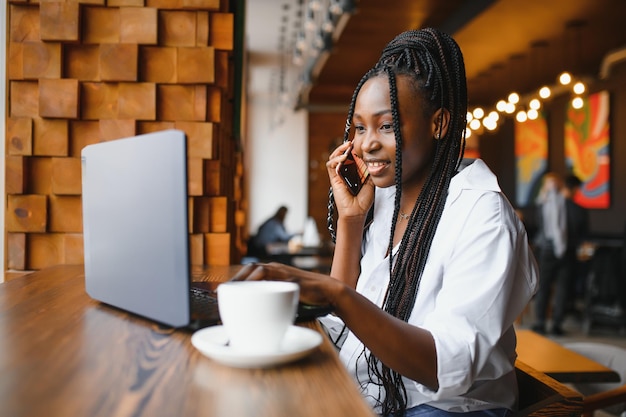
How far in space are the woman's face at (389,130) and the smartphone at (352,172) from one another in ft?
0.60

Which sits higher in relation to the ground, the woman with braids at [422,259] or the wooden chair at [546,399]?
the woman with braids at [422,259]

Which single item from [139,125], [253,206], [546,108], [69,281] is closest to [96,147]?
[69,281]

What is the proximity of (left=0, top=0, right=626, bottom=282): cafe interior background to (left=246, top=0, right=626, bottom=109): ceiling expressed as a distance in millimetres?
30

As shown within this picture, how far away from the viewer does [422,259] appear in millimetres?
1227

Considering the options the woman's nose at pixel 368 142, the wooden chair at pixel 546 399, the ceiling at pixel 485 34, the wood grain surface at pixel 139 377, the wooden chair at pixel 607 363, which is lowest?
the wooden chair at pixel 607 363

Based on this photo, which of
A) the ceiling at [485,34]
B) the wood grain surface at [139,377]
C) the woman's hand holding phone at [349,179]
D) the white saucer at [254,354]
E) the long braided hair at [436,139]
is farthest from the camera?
the ceiling at [485,34]

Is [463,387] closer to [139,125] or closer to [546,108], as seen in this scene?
[139,125]

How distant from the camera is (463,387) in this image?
3.17 feet

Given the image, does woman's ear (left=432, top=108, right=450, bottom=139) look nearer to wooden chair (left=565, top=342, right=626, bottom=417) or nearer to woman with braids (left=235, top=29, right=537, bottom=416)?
woman with braids (left=235, top=29, right=537, bottom=416)

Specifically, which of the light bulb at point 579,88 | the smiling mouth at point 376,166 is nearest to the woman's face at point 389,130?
the smiling mouth at point 376,166

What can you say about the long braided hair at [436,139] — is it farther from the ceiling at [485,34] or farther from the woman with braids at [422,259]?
the ceiling at [485,34]

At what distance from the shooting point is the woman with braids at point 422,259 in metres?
0.95

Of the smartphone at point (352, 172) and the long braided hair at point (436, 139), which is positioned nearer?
the long braided hair at point (436, 139)

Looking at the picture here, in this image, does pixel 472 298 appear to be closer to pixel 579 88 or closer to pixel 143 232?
pixel 143 232
